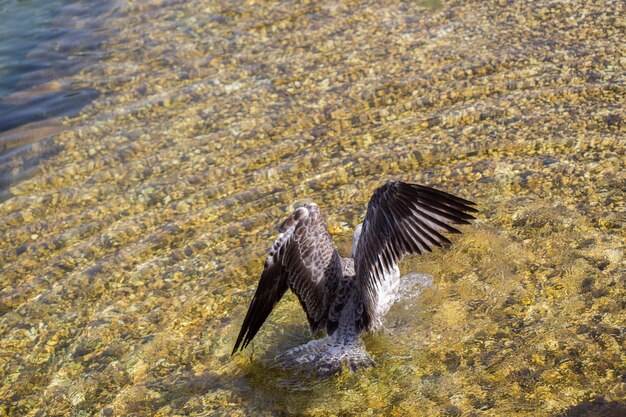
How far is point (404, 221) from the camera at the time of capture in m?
5.51

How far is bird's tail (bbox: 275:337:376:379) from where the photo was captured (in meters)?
6.10

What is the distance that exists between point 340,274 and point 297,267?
46 centimetres

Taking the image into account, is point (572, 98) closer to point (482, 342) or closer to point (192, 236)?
point (482, 342)

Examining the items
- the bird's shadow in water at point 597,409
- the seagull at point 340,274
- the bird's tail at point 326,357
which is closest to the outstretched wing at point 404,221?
the seagull at point 340,274

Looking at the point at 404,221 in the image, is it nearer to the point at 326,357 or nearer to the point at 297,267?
the point at 297,267

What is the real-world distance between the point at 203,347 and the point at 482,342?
243 centimetres

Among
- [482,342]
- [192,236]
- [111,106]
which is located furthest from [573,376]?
[111,106]

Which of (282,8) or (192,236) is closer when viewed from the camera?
(192,236)

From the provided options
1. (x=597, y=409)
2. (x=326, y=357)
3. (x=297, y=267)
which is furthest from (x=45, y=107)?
(x=597, y=409)

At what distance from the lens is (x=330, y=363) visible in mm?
6148

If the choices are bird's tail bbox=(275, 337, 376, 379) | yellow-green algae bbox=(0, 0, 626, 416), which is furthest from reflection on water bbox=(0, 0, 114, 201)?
bird's tail bbox=(275, 337, 376, 379)

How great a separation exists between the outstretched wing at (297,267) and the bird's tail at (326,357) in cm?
34

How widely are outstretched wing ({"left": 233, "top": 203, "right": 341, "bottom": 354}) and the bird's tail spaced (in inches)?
13.6

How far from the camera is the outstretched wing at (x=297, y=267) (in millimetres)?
6129
